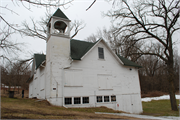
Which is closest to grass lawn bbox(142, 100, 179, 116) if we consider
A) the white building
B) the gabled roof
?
the white building

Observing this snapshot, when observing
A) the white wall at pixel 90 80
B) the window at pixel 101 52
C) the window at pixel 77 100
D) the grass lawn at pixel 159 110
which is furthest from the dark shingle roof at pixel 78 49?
the grass lawn at pixel 159 110

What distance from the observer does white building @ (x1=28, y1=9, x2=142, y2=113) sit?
13.8 metres

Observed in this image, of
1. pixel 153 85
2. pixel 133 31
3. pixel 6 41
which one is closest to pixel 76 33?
pixel 133 31

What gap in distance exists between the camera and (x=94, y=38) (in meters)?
39.6

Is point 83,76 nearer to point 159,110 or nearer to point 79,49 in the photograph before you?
point 79,49

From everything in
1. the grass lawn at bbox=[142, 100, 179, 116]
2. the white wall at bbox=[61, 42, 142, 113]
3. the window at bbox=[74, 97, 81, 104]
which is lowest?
the grass lawn at bbox=[142, 100, 179, 116]

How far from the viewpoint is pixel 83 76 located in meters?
15.0

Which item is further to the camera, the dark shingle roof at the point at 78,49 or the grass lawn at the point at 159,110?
the grass lawn at the point at 159,110

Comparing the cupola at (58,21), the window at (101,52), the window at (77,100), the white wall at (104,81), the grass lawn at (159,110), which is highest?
the cupola at (58,21)

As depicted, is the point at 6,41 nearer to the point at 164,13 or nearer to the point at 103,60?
the point at 103,60

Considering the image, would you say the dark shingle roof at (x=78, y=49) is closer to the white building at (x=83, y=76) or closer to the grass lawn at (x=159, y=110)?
the white building at (x=83, y=76)

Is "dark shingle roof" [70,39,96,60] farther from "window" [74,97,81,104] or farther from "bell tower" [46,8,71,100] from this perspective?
"window" [74,97,81,104]

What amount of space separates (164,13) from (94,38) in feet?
75.4

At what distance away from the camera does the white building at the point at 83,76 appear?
1384 cm
